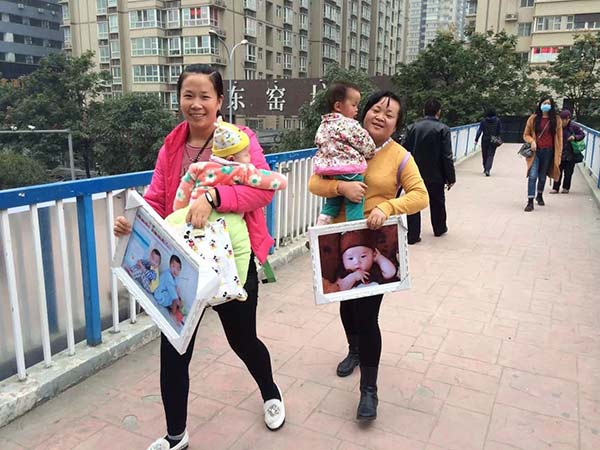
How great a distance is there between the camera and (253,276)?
2146 mm

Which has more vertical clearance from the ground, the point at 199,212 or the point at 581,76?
the point at 581,76

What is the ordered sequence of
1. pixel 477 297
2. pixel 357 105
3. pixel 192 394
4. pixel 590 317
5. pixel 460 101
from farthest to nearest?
1. pixel 460 101
2. pixel 477 297
3. pixel 590 317
4. pixel 192 394
5. pixel 357 105

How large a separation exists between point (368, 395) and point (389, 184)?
1.03m

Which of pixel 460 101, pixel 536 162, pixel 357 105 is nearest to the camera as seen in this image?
pixel 357 105

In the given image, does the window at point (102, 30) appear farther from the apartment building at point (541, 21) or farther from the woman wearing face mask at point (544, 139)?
the woman wearing face mask at point (544, 139)

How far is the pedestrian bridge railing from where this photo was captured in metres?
2.51

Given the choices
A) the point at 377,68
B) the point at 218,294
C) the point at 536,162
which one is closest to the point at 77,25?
the point at 377,68

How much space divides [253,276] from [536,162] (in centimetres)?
647

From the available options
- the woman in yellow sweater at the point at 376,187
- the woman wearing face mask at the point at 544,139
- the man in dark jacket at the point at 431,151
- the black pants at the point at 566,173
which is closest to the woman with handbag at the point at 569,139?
the black pants at the point at 566,173

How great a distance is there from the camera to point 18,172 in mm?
34094

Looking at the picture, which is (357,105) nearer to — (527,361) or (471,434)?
(471,434)

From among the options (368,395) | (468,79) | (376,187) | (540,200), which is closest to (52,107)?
(468,79)

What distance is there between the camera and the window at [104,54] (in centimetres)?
5209

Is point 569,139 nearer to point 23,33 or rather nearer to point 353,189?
point 353,189
